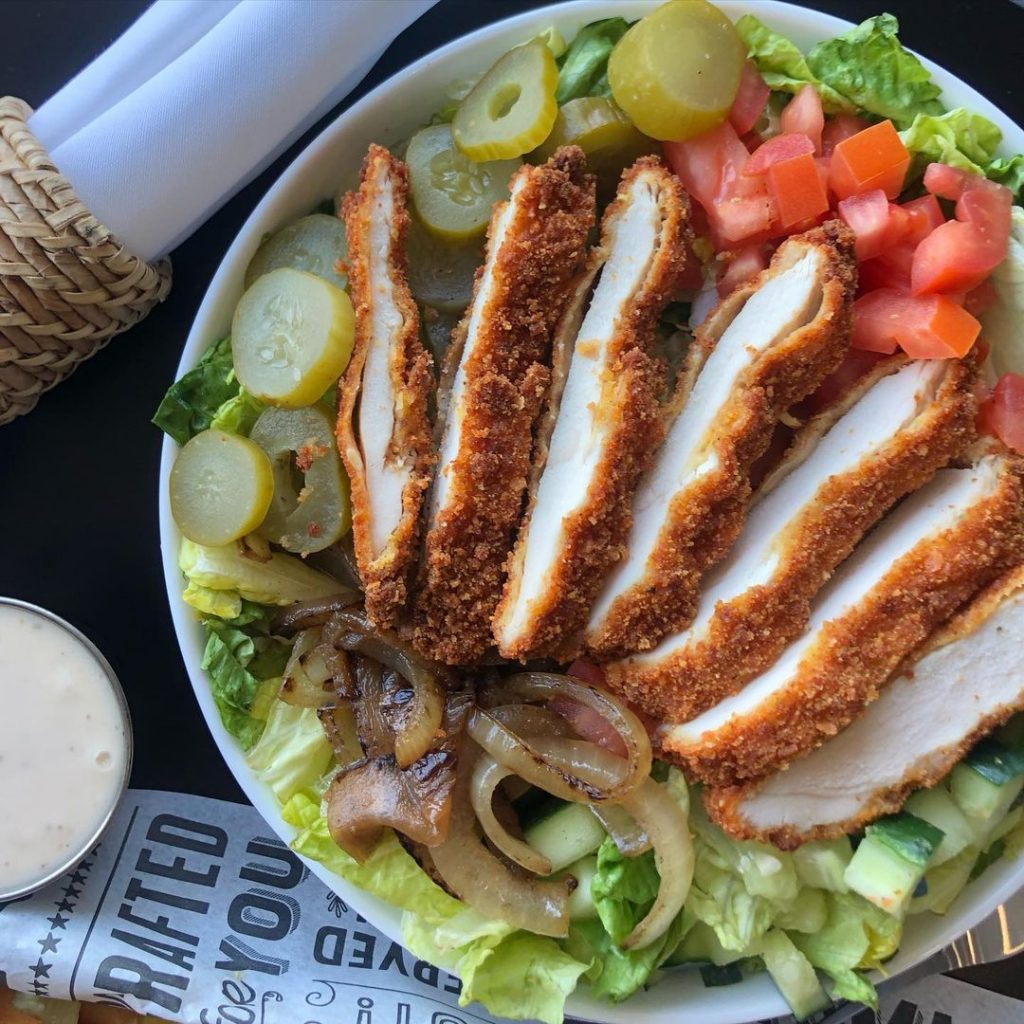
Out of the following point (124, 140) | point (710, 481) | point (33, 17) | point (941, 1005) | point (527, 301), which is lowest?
point (941, 1005)

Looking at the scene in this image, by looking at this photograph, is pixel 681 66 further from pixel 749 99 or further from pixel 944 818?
pixel 944 818

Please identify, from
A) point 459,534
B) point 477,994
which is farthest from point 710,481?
point 477,994

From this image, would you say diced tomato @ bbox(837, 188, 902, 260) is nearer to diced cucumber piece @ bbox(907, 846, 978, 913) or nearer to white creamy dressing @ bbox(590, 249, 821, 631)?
white creamy dressing @ bbox(590, 249, 821, 631)

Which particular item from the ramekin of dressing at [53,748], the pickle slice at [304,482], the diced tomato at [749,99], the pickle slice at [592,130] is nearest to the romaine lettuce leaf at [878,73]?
the diced tomato at [749,99]

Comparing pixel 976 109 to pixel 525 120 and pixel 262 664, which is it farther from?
pixel 262 664

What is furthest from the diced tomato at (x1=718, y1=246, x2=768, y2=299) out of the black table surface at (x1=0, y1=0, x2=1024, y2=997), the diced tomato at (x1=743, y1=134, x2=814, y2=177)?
the black table surface at (x1=0, y1=0, x2=1024, y2=997)
